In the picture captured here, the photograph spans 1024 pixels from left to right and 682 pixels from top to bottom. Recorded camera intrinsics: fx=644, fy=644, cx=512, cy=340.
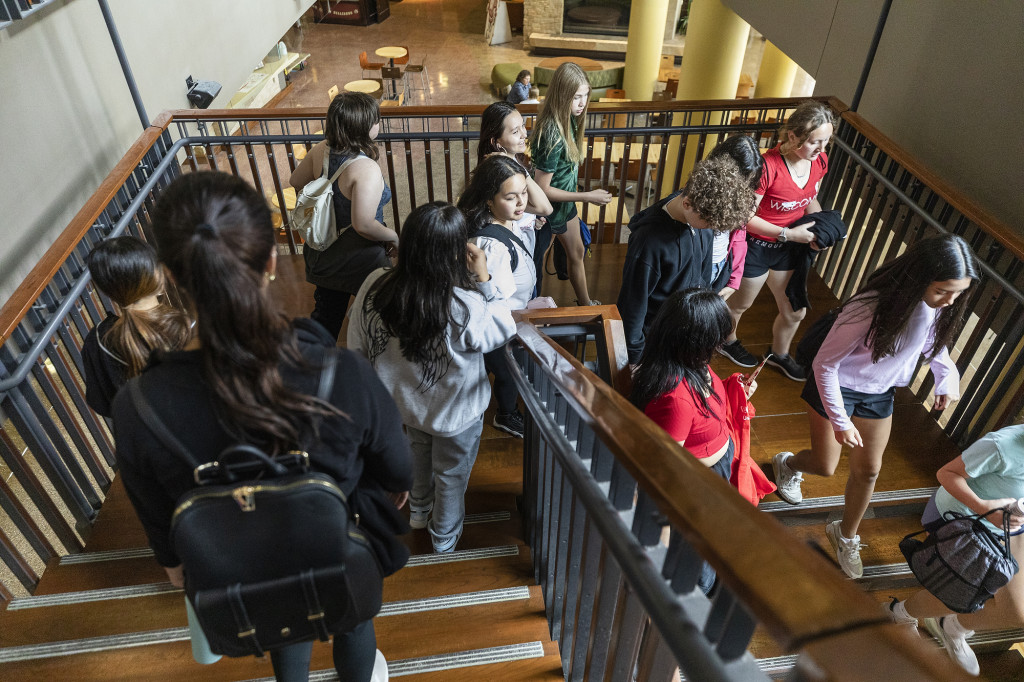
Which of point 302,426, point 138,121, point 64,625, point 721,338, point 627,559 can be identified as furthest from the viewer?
point 138,121

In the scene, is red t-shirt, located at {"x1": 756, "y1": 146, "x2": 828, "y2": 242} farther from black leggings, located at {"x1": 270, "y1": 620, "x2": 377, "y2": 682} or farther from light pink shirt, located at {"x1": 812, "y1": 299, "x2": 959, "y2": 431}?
black leggings, located at {"x1": 270, "y1": 620, "x2": 377, "y2": 682}

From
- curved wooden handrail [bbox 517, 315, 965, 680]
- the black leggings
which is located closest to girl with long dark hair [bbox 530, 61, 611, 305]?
the black leggings

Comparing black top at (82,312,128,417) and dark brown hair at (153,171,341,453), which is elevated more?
dark brown hair at (153,171,341,453)

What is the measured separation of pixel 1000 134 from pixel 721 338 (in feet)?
8.51

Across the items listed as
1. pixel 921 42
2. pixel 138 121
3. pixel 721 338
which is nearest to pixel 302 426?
pixel 721 338

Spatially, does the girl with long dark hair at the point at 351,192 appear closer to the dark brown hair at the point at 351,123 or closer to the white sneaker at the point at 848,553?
the dark brown hair at the point at 351,123

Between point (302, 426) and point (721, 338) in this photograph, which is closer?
point (302, 426)

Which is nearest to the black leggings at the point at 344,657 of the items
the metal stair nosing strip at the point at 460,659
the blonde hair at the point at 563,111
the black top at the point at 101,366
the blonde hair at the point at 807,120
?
the metal stair nosing strip at the point at 460,659

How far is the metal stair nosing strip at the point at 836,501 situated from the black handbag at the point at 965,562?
676mm

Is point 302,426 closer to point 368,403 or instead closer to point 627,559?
point 368,403

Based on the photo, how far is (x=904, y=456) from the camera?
3104 mm

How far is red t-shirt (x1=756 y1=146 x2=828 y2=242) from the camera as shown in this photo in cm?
310

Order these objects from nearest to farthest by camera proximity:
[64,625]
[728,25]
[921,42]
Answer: [64,625], [921,42], [728,25]

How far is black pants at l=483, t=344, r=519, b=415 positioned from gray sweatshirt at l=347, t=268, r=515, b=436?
663 millimetres
